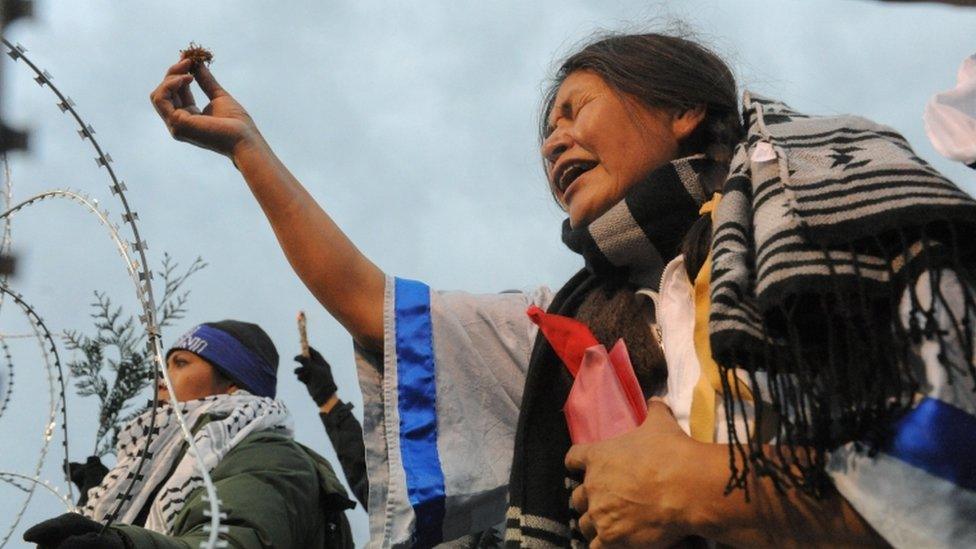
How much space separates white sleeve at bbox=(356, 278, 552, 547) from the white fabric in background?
0.99 metres

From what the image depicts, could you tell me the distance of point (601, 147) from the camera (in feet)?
8.70

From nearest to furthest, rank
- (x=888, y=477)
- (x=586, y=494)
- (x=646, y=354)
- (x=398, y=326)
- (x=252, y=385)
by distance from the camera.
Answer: (x=888, y=477), (x=586, y=494), (x=646, y=354), (x=398, y=326), (x=252, y=385)

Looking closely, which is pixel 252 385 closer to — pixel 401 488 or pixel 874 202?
pixel 401 488

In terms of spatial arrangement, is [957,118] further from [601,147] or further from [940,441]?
[601,147]

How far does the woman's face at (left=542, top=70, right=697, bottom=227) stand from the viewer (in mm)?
2602

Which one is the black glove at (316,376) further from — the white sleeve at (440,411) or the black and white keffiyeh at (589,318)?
the black and white keffiyeh at (589,318)

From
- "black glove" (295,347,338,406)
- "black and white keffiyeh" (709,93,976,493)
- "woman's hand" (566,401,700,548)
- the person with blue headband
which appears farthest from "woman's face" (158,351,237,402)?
"black and white keffiyeh" (709,93,976,493)

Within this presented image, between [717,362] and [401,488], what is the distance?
86 centimetres

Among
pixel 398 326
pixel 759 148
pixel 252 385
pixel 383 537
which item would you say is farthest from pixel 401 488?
pixel 252 385

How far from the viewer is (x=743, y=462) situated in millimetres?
1793

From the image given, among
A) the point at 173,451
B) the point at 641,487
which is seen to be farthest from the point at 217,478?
the point at 641,487

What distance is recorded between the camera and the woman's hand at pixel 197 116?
2.75 m

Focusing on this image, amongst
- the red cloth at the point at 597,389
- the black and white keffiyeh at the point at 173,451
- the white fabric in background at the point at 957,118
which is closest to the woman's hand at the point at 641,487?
the red cloth at the point at 597,389

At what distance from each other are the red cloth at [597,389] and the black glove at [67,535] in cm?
118
